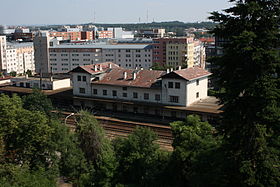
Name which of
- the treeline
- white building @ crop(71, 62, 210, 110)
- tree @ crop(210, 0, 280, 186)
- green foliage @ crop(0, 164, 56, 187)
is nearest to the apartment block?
white building @ crop(71, 62, 210, 110)

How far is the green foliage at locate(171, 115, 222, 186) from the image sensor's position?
16.5 meters

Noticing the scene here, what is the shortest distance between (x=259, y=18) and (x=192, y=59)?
86.2m

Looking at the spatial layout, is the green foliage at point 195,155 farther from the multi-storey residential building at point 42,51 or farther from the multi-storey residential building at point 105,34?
the multi-storey residential building at point 105,34

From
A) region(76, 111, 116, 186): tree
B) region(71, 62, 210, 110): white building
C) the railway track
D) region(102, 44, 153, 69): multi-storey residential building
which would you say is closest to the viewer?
region(76, 111, 116, 186): tree

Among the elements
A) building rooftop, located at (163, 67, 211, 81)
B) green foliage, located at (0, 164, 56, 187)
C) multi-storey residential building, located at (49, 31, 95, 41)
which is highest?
multi-storey residential building, located at (49, 31, 95, 41)

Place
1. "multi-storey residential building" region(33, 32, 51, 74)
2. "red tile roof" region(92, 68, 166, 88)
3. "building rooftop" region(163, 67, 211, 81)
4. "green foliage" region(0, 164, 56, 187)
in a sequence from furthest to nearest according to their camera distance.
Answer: "multi-storey residential building" region(33, 32, 51, 74) < "red tile roof" region(92, 68, 166, 88) < "building rooftop" region(163, 67, 211, 81) < "green foliage" region(0, 164, 56, 187)

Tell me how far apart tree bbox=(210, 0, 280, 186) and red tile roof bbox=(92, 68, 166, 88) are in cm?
2647

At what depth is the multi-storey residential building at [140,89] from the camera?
130 feet

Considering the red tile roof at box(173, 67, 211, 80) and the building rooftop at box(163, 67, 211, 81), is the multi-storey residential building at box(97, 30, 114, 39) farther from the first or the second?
the building rooftop at box(163, 67, 211, 81)

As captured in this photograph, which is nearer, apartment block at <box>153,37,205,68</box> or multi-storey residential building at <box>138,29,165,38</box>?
apartment block at <box>153,37,205,68</box>

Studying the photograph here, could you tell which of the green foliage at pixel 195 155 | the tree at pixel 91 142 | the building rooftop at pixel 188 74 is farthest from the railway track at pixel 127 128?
the green foliage at pixel 195 155

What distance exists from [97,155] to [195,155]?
27.5ft

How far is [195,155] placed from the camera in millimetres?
18625

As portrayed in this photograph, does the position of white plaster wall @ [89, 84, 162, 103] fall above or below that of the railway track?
above
